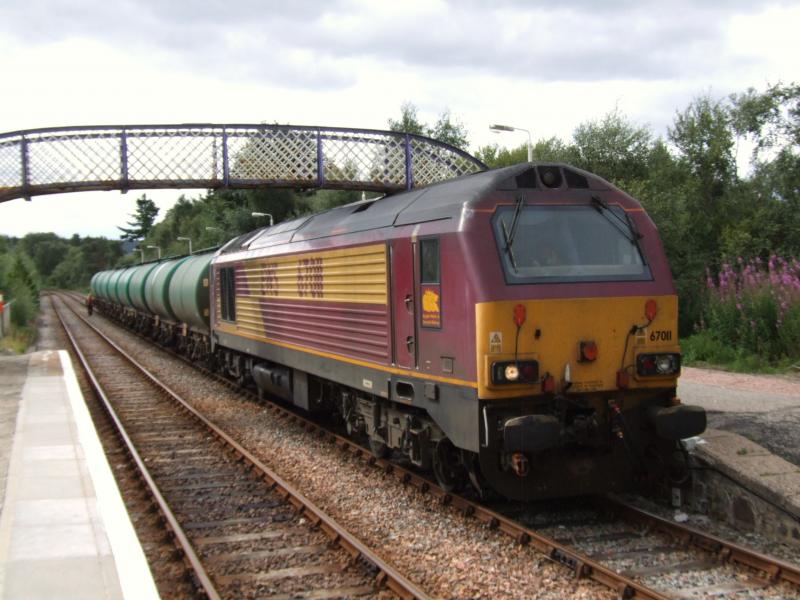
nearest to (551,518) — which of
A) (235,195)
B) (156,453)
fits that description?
(156,453)

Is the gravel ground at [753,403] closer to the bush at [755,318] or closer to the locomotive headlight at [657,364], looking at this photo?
the bush at [755,318]

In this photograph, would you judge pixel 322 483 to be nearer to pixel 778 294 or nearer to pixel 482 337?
pixel 482 337

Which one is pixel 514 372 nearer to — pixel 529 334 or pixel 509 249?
pixel 529 334

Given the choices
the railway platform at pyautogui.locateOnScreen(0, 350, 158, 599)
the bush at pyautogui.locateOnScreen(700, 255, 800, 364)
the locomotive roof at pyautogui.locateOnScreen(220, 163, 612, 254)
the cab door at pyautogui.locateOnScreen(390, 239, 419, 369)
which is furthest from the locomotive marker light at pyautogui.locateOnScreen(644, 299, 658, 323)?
the bush at pyautogui.locateOnScreen(700, 255, 800, 364)

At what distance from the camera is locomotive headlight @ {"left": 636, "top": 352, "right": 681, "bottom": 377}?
7.03 meters

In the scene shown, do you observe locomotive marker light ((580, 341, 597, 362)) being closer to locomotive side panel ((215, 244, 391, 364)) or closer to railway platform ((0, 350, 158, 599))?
locomotive side panel ((215, 244, 391, 364))

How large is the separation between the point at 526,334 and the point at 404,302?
157cm

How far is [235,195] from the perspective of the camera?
63.5 metres

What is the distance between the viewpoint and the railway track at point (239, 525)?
602 centimetres

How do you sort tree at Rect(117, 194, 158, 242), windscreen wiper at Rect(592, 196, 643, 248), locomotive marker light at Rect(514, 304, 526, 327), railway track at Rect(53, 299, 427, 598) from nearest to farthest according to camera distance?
railway track at Rect(53, 299, 427, 598), locomotive marker light at Rect(514, 304, 526, 327), windscreen wiper at Rect(592, 196, 643, 248), tree at Rect(117, 194, 158, 242)

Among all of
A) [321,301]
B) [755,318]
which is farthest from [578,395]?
[755,318]

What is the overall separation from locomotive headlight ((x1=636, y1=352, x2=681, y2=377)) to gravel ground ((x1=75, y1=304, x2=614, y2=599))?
74.3 inches

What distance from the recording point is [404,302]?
7824 millimetres

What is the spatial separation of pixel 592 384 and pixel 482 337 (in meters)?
1.14
